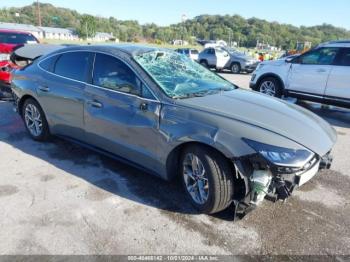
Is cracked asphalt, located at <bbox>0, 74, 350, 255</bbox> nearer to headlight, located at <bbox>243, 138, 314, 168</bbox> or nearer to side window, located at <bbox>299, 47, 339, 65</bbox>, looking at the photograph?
headlight, located at <bbox>243, 138, 314, 168</bbox>

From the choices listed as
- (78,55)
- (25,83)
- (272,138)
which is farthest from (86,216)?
(25,83)

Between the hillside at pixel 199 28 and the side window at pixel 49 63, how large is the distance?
3387 inches

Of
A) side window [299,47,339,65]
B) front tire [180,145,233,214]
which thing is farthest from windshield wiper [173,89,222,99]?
side window [299,47,339,65]

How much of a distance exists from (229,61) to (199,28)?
105962mm

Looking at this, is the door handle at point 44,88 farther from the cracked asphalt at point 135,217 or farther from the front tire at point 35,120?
the cracked asphalt at point 135,217

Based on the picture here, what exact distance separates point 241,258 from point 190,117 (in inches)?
52.7

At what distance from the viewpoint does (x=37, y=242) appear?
2785mm

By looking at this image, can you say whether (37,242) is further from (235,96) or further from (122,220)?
(235,96)

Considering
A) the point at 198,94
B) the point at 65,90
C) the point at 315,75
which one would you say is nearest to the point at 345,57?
the point at 315,75

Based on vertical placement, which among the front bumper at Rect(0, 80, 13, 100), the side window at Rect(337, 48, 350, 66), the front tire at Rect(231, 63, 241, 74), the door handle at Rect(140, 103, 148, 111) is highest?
the side window at Rect(337, 48, 350, 66)

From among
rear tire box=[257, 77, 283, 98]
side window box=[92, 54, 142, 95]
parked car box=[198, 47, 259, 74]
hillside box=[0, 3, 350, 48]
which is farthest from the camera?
hillside box=[0, 3, 350, 48]

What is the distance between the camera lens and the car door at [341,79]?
23.7 feet

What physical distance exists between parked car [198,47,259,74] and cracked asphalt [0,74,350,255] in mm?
15484

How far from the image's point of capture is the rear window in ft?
41.1
